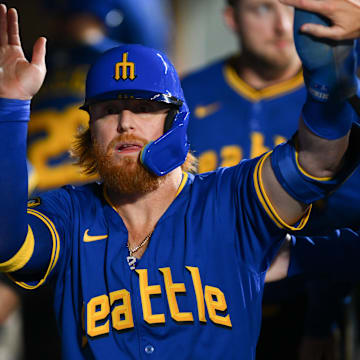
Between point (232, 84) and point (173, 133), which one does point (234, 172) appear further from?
point (232, 84)

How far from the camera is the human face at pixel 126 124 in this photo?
5.49 feet

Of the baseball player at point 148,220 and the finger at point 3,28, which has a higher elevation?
the finger at point 3,28

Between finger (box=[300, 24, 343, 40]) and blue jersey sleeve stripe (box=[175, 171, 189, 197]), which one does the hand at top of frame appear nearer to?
finger (box=[300, 24, 343, 40])

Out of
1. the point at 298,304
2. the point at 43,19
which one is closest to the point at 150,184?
the point at 298,304

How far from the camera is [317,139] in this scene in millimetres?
1427

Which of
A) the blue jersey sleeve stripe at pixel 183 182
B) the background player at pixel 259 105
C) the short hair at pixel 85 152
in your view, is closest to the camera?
the blue jersey sleeve stripe at pixel 183 182

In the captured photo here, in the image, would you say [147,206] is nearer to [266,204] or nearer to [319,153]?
[266,204]

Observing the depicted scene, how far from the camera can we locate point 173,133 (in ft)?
5.51

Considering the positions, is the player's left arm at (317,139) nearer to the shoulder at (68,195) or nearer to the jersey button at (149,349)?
the jersey button at (149,349)

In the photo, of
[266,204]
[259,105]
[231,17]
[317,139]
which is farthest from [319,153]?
[231,17]

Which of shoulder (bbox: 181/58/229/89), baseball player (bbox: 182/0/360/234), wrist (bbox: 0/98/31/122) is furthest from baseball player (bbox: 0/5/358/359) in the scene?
shoulder (bbox: 181/58/229/89)

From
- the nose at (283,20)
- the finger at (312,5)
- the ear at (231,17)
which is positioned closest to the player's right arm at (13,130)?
the finger at (312,5)

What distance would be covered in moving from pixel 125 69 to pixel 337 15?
0.55m

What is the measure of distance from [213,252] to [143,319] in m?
0.22
